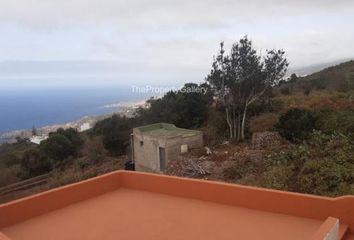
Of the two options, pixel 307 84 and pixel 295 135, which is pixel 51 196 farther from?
pixel 307 84

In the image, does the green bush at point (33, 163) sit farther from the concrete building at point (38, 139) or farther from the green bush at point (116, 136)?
the green bush at point (116, 136)

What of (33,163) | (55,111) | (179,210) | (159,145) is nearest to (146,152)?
(159,145)

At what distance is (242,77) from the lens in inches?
736

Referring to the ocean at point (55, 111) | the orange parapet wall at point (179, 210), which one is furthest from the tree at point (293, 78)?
the orange parapet wall at point (179, 210)

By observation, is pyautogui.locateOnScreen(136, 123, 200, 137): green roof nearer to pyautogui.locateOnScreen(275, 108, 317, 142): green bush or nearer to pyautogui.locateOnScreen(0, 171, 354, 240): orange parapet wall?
pyautogui.locateOnScreen(275, 108, 317, 142): green bush

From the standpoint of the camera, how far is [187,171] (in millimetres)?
14680

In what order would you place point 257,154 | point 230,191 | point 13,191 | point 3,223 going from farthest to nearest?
point 13,191, point 257,154, point 230,191, point 3,223

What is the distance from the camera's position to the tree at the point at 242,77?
18.3 metres

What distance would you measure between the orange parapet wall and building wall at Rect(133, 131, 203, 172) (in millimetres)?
12076

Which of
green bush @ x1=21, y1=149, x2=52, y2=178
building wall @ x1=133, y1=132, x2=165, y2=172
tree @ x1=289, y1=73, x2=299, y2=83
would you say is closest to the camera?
building wall @ x1=133, y1=132, x2=165, y2=172

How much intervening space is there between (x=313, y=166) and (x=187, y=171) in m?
6.21

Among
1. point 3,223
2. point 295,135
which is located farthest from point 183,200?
point 295,135

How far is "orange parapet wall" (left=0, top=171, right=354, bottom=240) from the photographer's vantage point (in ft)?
11.6

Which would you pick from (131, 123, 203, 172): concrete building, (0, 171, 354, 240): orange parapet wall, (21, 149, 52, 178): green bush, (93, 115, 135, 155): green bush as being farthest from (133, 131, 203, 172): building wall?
(0, 171, 354, 240): orange parapet wall
